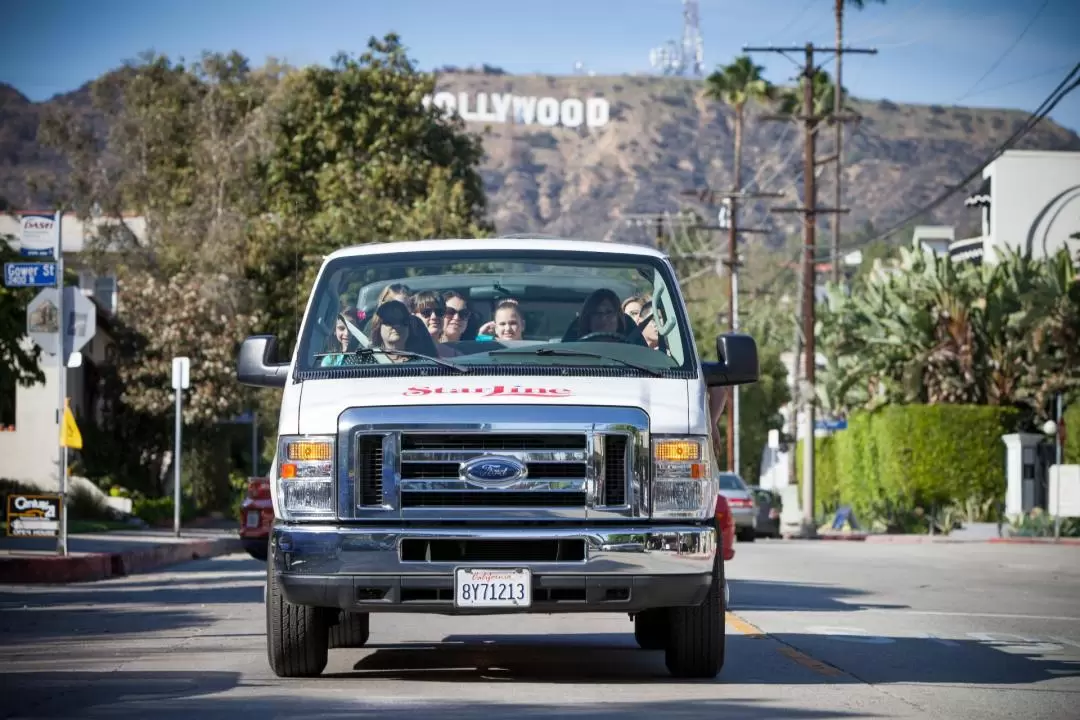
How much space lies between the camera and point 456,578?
357 inches

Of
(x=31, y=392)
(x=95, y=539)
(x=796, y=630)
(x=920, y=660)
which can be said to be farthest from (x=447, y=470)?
(x=31, y=392)

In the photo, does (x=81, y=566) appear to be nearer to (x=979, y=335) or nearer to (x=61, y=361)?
(x=61, y=361)

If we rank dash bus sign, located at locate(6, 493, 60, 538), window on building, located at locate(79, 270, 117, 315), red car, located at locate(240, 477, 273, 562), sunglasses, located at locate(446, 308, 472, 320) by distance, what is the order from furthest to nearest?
window on building, located at locate(79, 270, 117, 315)
red car, located at locate(240, 477, 273, 562)
dash bus sign, located at locate(6, 493, 60, 538)
sunglasses, located at locate(446, 308, 472, 320)

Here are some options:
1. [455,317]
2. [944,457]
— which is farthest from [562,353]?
[944,457]

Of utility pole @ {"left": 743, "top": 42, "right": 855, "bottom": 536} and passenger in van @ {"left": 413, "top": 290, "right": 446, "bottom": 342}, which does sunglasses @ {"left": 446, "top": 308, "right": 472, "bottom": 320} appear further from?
utility pole @ {"left": 743, "top": 42, "right": 855, "bottom": 536}

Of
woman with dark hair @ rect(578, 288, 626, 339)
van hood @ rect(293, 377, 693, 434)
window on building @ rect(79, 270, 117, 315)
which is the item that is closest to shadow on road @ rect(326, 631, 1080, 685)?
van hood @ rect(293, 377, 693, 434)

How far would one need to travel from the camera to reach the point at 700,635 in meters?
9.82

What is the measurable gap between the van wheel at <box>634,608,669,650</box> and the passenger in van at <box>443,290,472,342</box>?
212 centimetres

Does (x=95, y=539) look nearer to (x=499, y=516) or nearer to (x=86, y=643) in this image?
(x=86, y=643)

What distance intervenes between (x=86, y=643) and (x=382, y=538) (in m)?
4.23

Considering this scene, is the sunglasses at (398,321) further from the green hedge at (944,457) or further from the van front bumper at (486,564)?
the green hedge at (944,457)

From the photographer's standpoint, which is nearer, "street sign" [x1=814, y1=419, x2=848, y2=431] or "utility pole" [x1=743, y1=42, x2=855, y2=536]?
"utility pole" [x1=743, y1=42, x2=855, y2=536]

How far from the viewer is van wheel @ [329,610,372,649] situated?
11.6m

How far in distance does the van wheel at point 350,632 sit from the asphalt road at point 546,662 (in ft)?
0.43
